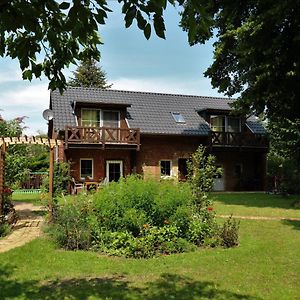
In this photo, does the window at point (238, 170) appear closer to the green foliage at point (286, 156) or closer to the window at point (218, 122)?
the green foliage at point (286, 156)

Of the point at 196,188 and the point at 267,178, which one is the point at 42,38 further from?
the point at 267,178

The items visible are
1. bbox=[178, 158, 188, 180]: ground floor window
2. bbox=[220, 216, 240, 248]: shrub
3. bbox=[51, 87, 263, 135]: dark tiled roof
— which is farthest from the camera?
bbox=[178, 158, 188, 180]: ground floor window

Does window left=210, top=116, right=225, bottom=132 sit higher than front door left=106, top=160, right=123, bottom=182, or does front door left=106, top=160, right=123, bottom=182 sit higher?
window left=210, top=116, right=225, bottom=132

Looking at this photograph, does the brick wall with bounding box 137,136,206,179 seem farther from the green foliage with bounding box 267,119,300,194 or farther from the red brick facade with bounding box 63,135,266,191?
the green foliage with bounding box 267,119,300,194

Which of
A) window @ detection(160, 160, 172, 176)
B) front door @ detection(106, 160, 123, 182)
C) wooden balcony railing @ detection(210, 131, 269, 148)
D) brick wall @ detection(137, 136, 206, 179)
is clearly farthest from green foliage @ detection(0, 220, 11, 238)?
wooden balcony railing @ detection(210, 131, 269, 148)

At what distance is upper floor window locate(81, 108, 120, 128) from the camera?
81.2ft

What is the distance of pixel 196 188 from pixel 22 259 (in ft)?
13.9

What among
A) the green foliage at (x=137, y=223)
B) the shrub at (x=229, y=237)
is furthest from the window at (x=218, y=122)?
the shrub at (x=229, y=237)

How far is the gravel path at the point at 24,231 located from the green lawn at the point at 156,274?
493mm

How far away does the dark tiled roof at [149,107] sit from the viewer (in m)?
25.2

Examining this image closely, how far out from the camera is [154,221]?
8.61 metres

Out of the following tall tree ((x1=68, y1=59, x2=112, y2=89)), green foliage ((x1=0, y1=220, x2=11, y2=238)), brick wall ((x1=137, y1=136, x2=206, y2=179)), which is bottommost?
green foliage ((x1=0, y1=220, x2=11, y2=238))

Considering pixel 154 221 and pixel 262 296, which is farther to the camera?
pixel 154 221

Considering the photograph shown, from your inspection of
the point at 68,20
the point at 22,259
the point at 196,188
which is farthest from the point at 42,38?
the point at 196,188
